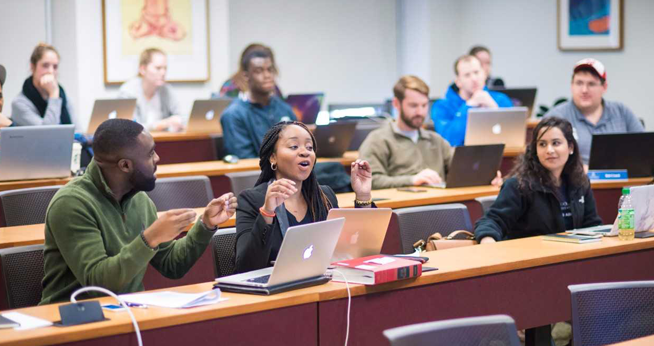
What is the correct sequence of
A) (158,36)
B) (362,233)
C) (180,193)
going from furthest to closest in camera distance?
1. (158,36)
2. (180,193)
3. (362,233)

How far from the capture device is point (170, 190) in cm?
419

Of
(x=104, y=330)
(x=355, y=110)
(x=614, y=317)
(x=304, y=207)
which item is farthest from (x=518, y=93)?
(x=104, y=330)

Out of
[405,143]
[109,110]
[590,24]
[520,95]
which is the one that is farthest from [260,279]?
[590,24]

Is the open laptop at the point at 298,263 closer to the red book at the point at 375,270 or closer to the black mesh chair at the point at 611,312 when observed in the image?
the red book at the point at 375,270

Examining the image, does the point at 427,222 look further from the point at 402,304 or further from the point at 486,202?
the point at 402,304

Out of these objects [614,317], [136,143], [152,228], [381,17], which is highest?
[381,17]

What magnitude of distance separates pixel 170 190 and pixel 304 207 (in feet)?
4.22

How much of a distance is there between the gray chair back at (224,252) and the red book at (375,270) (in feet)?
1.64

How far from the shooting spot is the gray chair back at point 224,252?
3055 mm

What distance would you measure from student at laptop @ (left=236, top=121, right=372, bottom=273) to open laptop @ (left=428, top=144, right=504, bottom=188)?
1.76 metres

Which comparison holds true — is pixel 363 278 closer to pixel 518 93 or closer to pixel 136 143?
pixel 136 143

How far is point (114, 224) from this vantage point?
274 centimetres

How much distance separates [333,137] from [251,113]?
59cm

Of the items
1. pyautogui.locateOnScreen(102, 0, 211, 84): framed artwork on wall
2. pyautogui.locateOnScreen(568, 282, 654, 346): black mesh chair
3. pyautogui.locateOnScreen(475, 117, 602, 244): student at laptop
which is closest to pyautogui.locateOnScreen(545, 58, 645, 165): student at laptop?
pyautogui.locateOnScreen(475, 117, 602, 244): student at laptop
